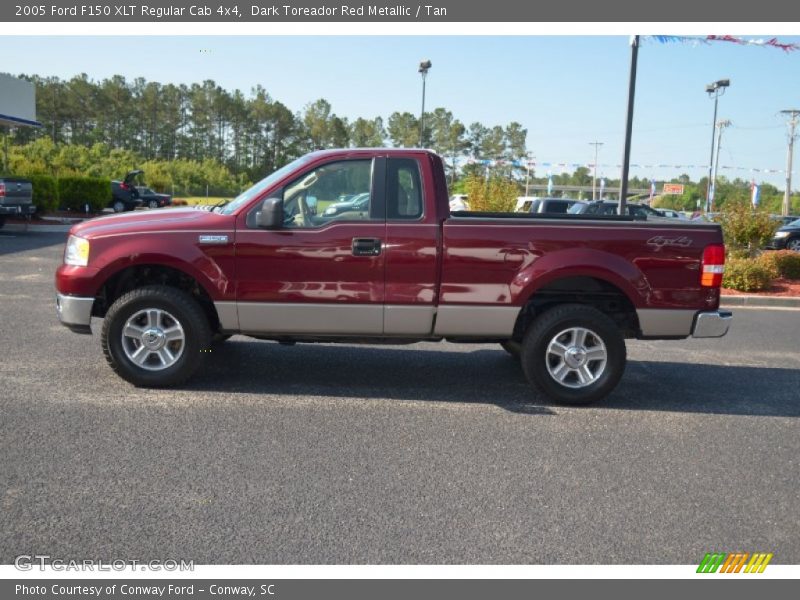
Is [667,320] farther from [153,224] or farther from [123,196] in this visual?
[123,196]

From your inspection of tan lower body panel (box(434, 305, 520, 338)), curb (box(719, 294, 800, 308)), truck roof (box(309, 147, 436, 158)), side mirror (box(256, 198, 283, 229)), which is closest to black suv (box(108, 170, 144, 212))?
curb (box(719, 294, 800, 308))

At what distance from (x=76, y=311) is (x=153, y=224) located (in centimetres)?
96

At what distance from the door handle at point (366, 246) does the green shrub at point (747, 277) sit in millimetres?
10080

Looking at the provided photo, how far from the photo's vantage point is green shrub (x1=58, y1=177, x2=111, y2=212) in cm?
2942

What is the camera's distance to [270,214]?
235 inches

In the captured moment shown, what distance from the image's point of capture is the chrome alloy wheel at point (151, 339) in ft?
20.3

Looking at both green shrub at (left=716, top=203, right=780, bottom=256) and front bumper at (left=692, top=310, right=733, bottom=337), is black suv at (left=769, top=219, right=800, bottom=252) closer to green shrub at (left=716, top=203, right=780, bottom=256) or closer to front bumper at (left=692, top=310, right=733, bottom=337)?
green shrub at (left=716, top=203, right=780, bottom=256)

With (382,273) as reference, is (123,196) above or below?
above

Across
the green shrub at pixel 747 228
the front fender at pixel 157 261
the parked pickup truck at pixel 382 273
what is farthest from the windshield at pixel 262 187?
the green shrub at pixel 747 228

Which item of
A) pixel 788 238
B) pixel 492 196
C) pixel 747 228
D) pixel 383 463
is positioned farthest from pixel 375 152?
pixel 788 238

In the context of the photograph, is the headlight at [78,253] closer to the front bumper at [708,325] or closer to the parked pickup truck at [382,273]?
the parked pickup truck at [382,273]

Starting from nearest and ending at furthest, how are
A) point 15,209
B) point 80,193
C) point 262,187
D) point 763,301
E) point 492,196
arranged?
1. point 262,187
2. point 763,301
3. point 492,196
4. point 15,209
5. point 80,193

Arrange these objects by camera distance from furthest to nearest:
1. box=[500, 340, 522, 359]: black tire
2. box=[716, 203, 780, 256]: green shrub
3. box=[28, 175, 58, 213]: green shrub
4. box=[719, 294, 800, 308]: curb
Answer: box=[28, 175, 58, 213]: green shrub, box=[716, 203, 780, 256]: green shrub, box=[719, 294, 800, 308]: curb, box=[500, 340, 522, 359]: black tire

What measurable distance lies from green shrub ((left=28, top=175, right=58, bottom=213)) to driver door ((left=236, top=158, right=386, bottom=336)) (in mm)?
21571
